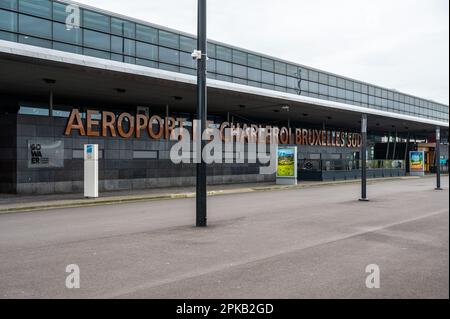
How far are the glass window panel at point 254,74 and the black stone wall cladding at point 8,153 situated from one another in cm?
2795

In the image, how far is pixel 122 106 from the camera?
28.5 meters

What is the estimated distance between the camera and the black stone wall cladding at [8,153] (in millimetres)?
20922

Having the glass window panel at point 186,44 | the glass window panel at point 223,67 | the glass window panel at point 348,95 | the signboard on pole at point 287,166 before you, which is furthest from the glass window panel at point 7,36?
the glass window panel at point 348,95

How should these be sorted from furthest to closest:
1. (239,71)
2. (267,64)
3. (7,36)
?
(267,64) < (239,71) < (7,36)

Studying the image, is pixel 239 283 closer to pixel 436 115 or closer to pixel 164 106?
pixel 164 106

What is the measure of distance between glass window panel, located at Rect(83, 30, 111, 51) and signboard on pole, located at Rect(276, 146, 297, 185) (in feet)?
48.1

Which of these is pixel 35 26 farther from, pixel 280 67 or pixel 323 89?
pixel 323 89

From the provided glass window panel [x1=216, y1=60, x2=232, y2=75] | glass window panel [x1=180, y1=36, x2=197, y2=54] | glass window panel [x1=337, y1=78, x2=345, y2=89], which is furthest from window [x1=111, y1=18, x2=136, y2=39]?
glass window panel [x1=337, y1=78, x2=345, y2=89]

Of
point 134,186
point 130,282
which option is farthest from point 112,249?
point 134,186

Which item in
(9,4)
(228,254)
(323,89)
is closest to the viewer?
(228,254)

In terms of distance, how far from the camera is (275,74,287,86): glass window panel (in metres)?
49.5

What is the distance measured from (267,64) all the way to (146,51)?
16530 millimetres

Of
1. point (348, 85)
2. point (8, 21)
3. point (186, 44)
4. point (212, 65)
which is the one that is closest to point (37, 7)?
point (8, 21)

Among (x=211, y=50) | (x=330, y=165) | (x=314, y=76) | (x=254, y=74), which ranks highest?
(x=314, y=76)
